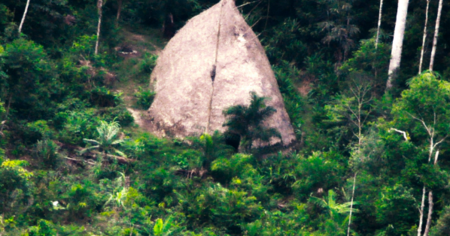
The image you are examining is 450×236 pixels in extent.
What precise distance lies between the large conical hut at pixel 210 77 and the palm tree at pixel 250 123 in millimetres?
633

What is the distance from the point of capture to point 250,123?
756 inches

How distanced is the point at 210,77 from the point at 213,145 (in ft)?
13.2

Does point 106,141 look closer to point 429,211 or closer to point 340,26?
point 429,211

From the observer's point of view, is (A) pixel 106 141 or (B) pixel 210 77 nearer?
(A) pixel 106 141

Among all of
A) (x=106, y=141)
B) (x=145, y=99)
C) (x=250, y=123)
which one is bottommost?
(x=106, y=141)

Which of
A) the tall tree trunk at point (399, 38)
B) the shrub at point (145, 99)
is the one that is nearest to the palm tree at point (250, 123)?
the shrub at point (145, 99)

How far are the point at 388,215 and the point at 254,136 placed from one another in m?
5.92

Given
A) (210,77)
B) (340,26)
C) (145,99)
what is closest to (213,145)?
(210,77)

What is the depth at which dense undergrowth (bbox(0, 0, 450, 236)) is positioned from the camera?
1455 centimetres

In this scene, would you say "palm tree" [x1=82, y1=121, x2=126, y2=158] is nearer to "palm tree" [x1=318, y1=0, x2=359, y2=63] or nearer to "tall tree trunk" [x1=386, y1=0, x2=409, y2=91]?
"tall tree trunk" [x1=386, y1=0, x2=409, y2=91]

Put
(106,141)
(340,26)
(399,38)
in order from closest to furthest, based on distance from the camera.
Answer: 1. (106,141)
2. (399,38)
3. (340,26)

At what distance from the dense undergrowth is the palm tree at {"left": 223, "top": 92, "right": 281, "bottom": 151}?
106 millimetres

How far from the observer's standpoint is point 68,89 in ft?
68.1

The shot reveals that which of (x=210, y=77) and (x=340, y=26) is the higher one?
(x=340, y=26)
